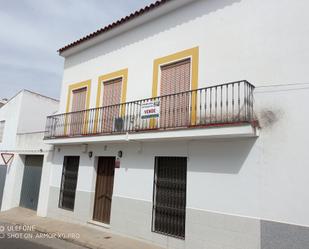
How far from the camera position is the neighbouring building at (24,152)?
1232 cm

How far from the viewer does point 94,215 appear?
31.1 feet

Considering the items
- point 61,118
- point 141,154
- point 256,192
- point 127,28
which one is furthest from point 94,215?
point 127,28

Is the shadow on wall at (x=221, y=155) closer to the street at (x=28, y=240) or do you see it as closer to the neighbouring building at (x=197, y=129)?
the neighbouring building at (x=197, y=129)

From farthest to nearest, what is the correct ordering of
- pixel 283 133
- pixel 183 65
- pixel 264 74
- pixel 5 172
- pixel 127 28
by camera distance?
pixel 5 172
pixel 127 28
pixel 183 65
pixel 264 74
pixel 283 133

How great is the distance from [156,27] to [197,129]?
4.14 m

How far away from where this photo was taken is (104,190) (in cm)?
942

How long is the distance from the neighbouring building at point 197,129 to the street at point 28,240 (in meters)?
1.46

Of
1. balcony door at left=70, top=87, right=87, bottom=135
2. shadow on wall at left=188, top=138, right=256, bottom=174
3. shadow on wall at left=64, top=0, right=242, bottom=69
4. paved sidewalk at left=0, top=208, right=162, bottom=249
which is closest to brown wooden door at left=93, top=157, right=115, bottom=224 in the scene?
paved sidewalk at left=0, top=208, right=162, bottom=249

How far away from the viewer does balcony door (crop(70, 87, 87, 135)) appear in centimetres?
1023

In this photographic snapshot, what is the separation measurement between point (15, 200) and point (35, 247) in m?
7.24

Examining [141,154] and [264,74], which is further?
[141,154]

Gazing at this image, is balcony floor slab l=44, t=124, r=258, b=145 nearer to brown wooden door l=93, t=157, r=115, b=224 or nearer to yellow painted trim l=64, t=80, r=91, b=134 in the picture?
brown wooden door l=93, t=157, r=115, b=224

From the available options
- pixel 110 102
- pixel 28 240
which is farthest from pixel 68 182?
pixel 110 102

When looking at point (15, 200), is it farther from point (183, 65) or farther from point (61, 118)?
point (183, 65)
